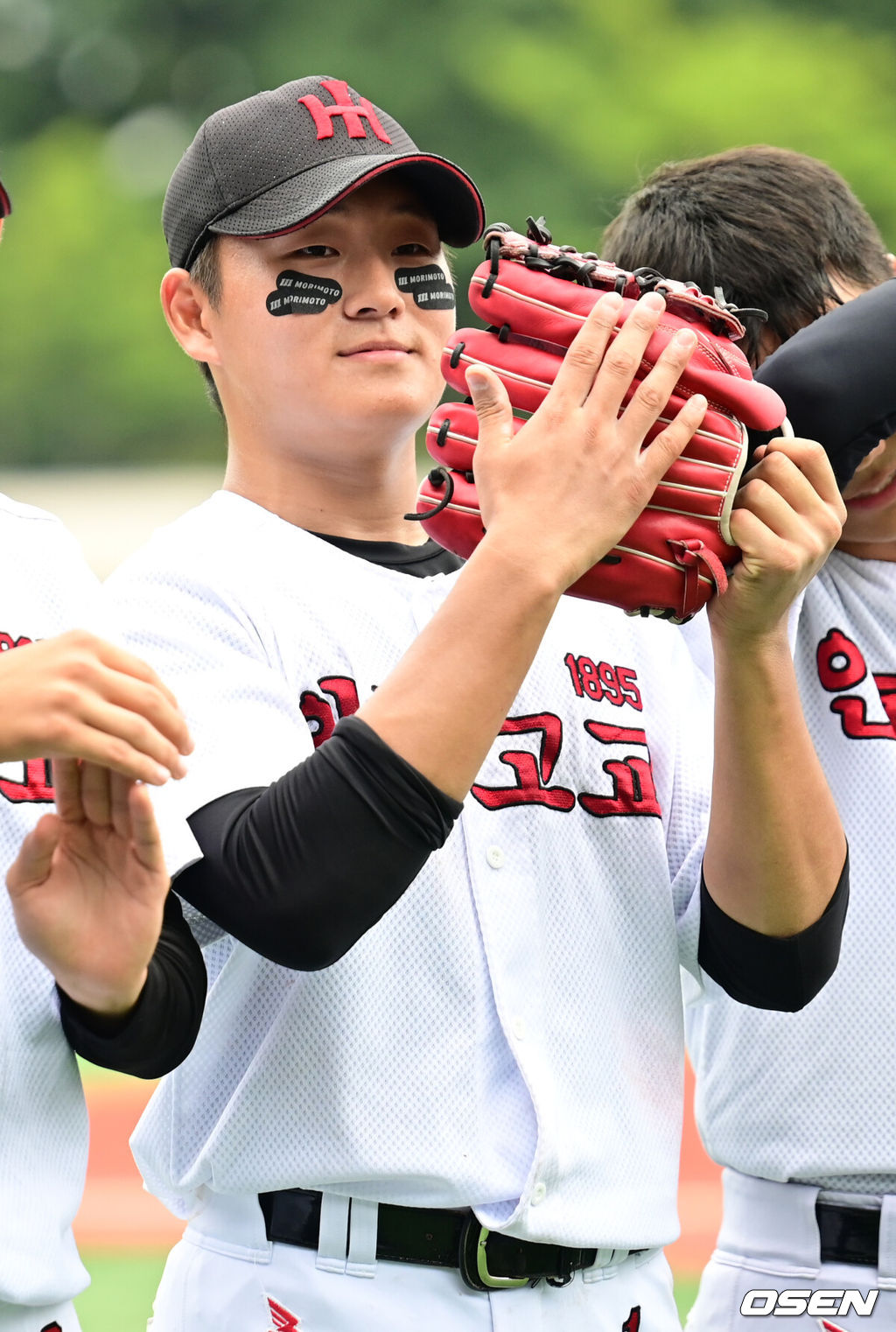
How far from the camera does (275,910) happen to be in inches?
58.1

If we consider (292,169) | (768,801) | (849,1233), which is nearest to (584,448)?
(768,801)

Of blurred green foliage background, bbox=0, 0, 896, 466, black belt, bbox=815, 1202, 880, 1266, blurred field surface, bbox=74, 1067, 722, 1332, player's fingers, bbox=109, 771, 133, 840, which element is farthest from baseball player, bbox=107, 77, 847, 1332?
blurred green foliage background, bbox=0, 0, 896, 466

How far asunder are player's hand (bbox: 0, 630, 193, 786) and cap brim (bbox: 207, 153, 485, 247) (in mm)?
673

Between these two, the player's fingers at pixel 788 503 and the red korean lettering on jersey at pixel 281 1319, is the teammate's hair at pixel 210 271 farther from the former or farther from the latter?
the red korean lettering on jersey at pixel 281 1319

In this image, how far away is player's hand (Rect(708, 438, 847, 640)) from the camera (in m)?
1.60

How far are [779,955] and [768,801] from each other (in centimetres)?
17

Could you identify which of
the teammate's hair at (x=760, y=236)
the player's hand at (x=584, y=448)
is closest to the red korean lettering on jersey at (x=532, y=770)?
the player's hand at (x=584, y=448)

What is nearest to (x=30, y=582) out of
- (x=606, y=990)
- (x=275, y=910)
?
(x=275, y=910)

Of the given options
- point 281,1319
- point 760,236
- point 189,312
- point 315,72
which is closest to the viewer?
point 281,1319

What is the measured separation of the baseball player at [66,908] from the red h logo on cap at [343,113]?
37cm

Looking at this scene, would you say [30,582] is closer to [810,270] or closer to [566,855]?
[566,855]

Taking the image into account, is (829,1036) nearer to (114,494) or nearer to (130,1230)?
(130,1230)

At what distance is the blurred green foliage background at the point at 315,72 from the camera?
53.7ft

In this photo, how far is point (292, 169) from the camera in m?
1.83
